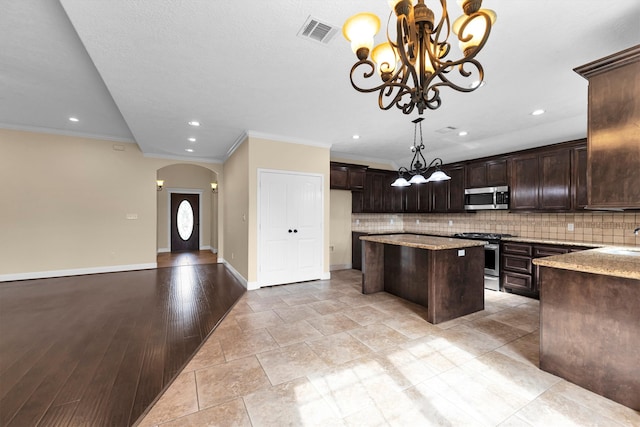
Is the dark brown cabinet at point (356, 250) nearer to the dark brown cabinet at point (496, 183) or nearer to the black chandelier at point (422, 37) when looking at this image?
the dark brown cabinet at point (496, 183)

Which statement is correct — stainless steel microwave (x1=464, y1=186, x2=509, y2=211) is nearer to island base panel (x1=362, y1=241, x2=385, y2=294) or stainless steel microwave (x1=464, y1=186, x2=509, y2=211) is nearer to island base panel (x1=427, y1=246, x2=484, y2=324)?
island base panel (x1=427, y1=246, x2=484, y2=324)

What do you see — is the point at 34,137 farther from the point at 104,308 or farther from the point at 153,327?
the point at 153,327

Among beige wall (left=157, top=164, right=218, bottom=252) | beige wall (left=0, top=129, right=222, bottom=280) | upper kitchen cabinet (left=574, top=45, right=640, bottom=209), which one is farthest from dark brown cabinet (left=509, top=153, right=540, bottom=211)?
beige wall (left=157, top=164, right=218, bottom=252)

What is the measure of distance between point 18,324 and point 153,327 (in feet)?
5.33

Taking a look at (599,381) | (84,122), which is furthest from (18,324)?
(599,381)

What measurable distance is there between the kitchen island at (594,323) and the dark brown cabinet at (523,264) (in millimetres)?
1855

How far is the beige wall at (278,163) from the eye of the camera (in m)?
4.40

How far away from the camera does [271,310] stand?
3498 millimetres

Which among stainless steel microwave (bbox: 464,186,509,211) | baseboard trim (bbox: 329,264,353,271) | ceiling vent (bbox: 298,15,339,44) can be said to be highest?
ceiling vent (bbox: 298,15,339,44)

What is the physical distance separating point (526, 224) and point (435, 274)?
3.00m

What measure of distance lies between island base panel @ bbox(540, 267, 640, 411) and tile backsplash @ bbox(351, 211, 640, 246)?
Answer: 2.84m

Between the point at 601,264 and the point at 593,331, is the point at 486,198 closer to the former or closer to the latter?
the point at 601,264

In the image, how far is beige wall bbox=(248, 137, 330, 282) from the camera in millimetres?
4402

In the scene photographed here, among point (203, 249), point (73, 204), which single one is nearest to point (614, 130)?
point (73, 204)
